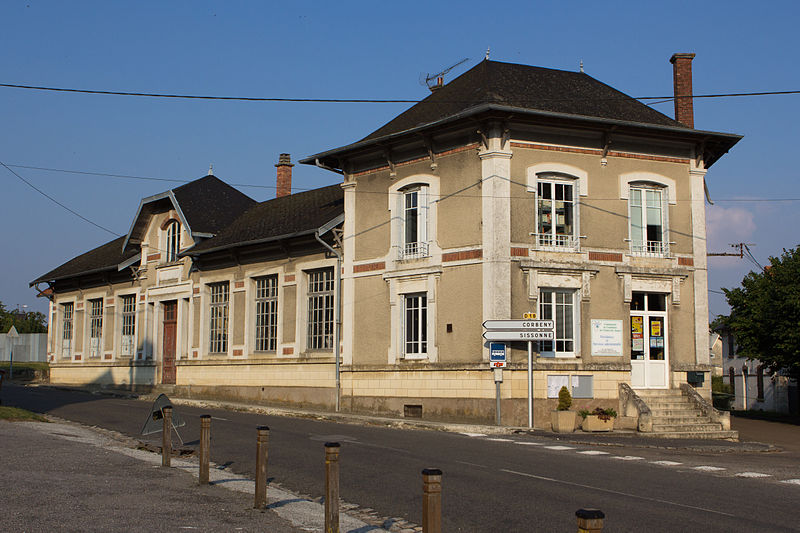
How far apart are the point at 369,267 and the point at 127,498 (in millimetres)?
15114

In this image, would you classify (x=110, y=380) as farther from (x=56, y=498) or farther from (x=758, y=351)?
(x=56, y=498)

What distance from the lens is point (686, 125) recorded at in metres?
24.4

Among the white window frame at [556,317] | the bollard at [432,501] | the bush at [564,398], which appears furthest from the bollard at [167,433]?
the white window frame at [556,317]

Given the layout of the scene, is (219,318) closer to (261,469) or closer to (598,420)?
(598,420)

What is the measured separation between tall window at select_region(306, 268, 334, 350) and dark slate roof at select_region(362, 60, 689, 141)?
4742 millimetres

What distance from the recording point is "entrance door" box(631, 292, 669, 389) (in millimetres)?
22547

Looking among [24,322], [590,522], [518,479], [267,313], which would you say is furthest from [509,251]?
[24,322]

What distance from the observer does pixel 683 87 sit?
81.3 ft

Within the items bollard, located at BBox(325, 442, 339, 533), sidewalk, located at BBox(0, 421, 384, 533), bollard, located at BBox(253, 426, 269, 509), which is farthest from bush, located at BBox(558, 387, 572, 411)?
bollard, located at BBox(325, 442, 339, 533)

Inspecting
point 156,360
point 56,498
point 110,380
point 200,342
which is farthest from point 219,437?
point 110,380

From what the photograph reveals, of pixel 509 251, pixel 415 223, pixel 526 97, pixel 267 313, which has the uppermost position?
pixel 526 97

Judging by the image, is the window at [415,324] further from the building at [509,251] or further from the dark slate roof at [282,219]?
the dark slate roof at [282,219]

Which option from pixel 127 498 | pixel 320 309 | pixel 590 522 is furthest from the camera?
pixel 320 309

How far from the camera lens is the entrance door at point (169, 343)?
3309cm
